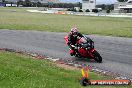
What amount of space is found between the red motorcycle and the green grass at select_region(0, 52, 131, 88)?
3047 mm

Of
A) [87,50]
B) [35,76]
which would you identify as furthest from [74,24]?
[35,76]

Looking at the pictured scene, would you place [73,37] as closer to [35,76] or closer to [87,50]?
[87,50]

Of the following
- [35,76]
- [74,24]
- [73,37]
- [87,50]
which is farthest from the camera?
[74,24]

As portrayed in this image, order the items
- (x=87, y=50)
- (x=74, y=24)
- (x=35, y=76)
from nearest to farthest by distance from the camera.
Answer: (x=35, y=76) < (x=87, y=50) < (x=74, y=24)

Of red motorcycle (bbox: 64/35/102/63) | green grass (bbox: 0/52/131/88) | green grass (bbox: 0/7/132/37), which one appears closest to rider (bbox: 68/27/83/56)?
red motorcycle (bbox: 64/35/102/63)

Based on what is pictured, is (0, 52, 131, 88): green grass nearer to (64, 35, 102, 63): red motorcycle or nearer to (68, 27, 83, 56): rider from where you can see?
(64, 35, 102, 63): red motorcycle

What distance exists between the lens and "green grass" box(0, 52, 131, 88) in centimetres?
998

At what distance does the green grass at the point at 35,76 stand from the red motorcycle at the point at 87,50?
3.05m

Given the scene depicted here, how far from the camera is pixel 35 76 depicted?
11023mm

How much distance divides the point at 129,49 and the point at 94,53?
4.85 m

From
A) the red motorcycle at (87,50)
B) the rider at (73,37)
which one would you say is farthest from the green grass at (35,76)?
the rider at (73,37)

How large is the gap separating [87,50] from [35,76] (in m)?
5.52

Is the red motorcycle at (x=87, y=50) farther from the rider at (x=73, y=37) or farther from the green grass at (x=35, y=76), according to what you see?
the green grass at (x=35, y=76)

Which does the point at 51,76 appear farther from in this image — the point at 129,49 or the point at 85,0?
the point at 85,0
